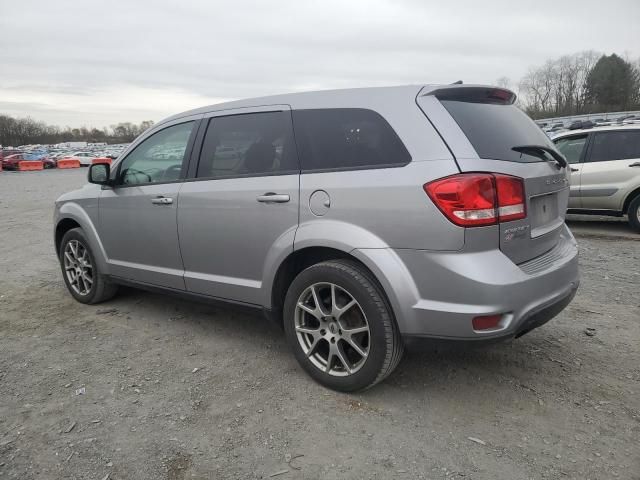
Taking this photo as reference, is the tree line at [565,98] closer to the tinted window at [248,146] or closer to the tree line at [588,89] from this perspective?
the tree line at [588,89]

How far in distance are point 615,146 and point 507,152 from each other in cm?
649

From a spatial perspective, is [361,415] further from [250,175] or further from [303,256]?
[250,175]

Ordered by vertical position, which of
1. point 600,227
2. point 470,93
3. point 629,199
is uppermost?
point 470,93

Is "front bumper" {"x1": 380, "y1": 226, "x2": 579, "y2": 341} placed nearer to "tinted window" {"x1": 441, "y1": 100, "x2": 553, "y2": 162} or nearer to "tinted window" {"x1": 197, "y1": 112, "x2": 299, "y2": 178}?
"tinted window" {"x1": 441, "y1": 100, "x2": 553, "y2": 162}

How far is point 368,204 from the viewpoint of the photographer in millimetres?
2768

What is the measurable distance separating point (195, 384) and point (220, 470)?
912 millimetres

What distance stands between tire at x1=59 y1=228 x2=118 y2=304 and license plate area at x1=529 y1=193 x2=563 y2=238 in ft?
12.1

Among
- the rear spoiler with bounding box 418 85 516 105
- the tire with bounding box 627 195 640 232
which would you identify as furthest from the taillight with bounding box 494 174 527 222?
the tire with bounding box 627 195 640 232

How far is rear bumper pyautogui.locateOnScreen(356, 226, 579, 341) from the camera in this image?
2510 millimetres

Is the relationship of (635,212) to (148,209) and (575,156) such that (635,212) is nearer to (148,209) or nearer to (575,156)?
(575,156)

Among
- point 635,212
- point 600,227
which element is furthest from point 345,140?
point 600,227

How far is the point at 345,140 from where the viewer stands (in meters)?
3.02

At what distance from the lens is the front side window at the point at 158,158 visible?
3929 millimetres

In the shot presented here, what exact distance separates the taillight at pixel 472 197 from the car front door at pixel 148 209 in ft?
6.85
